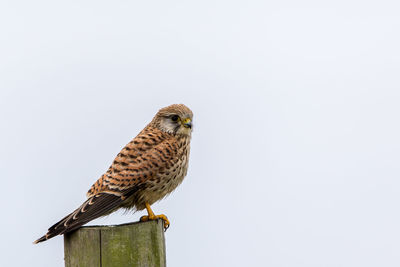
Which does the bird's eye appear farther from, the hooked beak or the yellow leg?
the yellow leg

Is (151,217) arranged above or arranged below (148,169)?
below

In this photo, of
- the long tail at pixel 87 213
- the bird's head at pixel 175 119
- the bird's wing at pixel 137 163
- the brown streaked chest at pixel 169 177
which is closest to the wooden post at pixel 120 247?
the long tail at pixel 87 213

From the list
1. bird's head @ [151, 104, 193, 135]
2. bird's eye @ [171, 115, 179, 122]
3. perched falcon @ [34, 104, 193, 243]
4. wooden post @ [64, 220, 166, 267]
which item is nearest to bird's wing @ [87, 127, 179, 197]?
perched falcon @ [34, 104, 193, 243]

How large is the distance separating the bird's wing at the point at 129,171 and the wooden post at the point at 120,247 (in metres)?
1.14

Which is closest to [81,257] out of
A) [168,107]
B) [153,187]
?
[153,187]

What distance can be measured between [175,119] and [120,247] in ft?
11.2

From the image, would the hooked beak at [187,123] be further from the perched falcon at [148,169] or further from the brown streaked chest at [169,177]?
the brown streaked chest at [169,177]

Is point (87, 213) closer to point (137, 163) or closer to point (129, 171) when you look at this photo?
point (129, 171)

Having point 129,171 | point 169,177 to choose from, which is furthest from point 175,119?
point 129,171

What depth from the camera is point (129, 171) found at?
5.71 m

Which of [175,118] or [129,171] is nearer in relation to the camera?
[129,171]

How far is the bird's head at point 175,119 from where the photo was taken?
22.1 feet

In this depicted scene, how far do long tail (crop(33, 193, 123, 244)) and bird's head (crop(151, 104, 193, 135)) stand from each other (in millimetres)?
1444

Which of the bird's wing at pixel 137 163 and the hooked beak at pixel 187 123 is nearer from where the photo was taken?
the bird's wing at pixel 137 163
